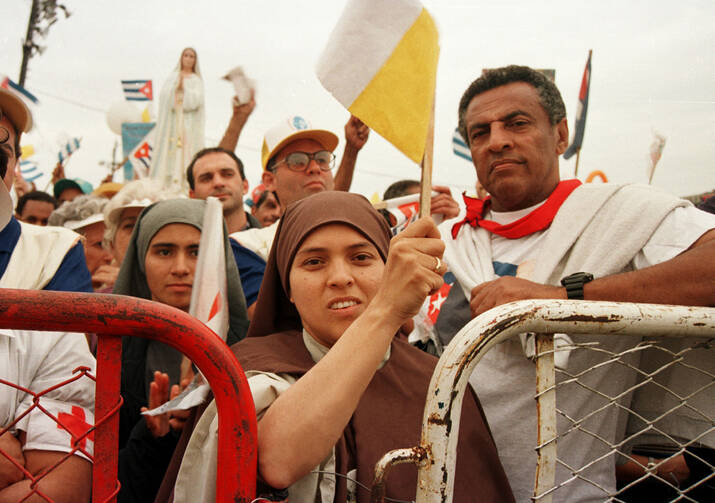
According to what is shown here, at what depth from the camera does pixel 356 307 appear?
1664mm

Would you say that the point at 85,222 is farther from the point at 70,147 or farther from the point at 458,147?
the point at 70,147

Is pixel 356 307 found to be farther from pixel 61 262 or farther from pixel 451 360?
pixel 61 262

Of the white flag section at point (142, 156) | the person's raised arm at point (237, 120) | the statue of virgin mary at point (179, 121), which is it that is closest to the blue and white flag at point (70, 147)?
the white flag section at point (142, 156)

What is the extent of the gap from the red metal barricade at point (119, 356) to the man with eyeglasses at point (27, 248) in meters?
1.00

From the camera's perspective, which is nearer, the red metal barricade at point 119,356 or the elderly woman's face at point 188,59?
the red metal barricade at point 119,356

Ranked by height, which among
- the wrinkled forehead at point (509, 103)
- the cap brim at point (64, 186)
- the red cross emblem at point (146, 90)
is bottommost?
the cap brim at point (64, 186)

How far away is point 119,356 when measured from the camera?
108cm

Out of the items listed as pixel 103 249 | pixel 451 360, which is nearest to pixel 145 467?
pixel 451 360

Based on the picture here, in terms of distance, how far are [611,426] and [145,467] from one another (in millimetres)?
1652

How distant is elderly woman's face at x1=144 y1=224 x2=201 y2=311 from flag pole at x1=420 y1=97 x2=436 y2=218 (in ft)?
4.84

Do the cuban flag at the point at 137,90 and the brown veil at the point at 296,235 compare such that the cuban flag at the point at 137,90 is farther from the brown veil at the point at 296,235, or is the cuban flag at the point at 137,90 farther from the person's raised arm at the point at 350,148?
the brown veil at the point at 296,235

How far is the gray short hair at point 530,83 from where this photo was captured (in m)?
2.31

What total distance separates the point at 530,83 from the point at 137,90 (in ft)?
36.2

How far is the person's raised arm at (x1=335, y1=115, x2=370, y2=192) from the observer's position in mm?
3947
